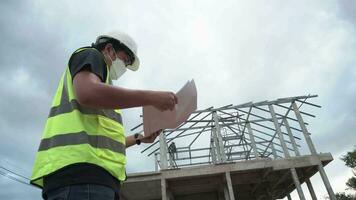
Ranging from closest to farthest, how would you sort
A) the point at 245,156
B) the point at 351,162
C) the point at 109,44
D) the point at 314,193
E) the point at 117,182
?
1. the point at 117,182
2. the point at 109,44
3. the point at 314,193
4. the point at 245,156
5. the point at 351,162

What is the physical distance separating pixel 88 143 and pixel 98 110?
7.8 inches

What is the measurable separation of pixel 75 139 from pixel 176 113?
25.1 inches


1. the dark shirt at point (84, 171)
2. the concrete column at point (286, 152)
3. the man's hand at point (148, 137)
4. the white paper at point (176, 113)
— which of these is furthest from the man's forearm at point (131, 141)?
the concrete column at point (286, 152)

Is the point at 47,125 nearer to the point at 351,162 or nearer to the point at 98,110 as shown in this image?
the point at 98,110

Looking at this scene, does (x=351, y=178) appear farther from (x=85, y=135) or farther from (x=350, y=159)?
(x=85, y=135)

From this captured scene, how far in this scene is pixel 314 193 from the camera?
959 centimetres

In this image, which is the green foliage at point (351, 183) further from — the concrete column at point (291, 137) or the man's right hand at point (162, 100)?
the man's right hand at point (162, 100)

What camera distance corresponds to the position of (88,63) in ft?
4.69

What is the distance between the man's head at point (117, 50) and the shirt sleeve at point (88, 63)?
0.25 m

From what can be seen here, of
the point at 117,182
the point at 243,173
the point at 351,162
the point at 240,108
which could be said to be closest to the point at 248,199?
the point at 243,173

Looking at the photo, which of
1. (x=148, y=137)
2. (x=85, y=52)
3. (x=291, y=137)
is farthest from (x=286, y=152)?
(x=85, y=52)

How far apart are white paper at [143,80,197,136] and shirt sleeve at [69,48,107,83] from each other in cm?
50

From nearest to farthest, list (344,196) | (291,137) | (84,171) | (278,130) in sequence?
(84,171)
(278,130)
(291,137)
(344,196)

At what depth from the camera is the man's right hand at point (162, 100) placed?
4.89 ft
